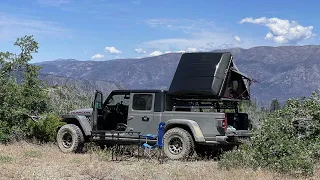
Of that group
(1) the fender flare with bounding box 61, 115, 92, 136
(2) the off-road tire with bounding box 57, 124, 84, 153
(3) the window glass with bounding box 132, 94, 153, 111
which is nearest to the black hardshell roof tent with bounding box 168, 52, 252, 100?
(3) the window glass with bounding box 132, 94, 153, 111

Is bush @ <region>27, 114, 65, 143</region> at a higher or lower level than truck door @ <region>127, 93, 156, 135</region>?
lower

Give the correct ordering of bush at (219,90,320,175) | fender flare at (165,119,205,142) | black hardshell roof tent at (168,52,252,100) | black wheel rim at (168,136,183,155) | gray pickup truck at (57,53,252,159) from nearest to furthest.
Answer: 1. bush at (219,90,320,175)
2. fender flare at (165,119,205,142)
3. gray pickup truck at (57,53,252,159)
4. black wheel rim at (168,136,183,155)
5. black hardshell roof tent at (168,52,252,100)

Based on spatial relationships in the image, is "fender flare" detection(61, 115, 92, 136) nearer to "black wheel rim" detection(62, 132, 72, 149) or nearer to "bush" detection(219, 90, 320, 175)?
"black wheel rim" detection(62, 132, 72, 149)

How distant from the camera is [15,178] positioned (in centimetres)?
801

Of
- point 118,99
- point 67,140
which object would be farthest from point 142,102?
point 67,140

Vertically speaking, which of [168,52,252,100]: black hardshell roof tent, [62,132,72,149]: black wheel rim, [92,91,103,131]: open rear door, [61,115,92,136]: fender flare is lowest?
[62,132,72,149]: black wheel rim

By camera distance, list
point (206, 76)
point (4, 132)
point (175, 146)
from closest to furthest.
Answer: point (175, 146) < point (206, 76) < point (4, 132)

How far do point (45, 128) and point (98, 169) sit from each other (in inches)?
219

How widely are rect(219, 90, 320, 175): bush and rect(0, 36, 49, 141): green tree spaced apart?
7961 mm

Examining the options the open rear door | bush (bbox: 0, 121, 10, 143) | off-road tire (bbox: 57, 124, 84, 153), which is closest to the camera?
the open rear door

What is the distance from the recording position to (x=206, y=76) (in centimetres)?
1160

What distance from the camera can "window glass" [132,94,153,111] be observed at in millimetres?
11805

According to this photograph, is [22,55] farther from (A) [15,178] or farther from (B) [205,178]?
(B) [205,178]

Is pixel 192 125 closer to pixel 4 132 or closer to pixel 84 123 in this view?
pixel 84 123
